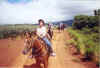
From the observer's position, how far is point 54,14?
4.05m

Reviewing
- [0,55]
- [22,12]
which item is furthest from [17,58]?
[22,12]

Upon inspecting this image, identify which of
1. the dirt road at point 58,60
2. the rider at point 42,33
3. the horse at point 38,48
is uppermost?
the rider at point 42,33

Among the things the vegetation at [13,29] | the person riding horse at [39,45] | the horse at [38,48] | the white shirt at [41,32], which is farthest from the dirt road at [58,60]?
the vegetation at [13,29]

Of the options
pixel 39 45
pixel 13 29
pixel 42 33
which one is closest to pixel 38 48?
pixel 39 45

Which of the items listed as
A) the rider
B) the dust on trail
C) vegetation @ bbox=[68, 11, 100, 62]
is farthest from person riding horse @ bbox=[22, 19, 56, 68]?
vegetation @ bbox=[68, 11, 100, 62]

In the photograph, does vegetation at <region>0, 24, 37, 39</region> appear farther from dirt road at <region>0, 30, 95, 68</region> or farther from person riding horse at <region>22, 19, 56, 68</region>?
dirt road at <region>0, 30, 95, 68</region>

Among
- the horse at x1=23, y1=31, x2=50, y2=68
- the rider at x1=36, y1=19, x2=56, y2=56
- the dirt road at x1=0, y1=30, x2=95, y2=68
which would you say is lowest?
the dirt road at x1=0, y1=30, x2=95, y2=68

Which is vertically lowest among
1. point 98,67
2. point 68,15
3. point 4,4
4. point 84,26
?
point 98,67

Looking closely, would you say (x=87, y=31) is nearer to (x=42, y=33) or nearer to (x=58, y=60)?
(x=58, y=60)

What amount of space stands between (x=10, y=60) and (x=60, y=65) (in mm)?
1839

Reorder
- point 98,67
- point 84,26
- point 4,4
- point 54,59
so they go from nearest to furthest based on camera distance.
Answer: point 98,67, point 54,59, point 4,4, point 84,26

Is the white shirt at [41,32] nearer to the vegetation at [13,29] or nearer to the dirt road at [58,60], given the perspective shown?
the vegetation at [13,29]

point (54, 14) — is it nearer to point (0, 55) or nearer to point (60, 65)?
point (60, 65)

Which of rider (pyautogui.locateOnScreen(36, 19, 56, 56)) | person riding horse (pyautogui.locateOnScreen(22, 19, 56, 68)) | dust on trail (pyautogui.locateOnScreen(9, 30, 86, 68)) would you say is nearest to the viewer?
person riding horse (pyautogui.locateOnScreen(22, 19, 56, 68))
